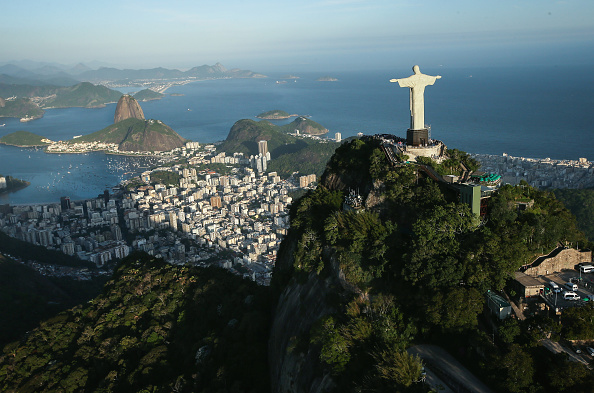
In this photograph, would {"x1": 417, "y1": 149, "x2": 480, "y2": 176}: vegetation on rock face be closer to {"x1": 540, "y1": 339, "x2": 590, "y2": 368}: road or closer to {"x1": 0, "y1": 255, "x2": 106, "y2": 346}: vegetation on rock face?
{"x1": 540, "y1": 339, "x2": 590, "y2": 368}: road

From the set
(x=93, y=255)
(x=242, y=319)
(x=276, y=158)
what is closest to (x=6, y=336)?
(x=242, y=319)

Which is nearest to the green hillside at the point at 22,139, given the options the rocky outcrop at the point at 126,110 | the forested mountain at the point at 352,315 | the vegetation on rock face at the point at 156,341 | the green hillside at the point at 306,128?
the rocky outcrop at the point at 126,110

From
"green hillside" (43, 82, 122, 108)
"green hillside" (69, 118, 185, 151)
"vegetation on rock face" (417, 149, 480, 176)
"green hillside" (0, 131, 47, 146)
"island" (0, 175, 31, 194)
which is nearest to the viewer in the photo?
"vegetation on rock face" (417, 149, 480, 176)

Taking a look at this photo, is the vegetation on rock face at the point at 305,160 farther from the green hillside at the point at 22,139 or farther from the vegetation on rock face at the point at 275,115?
the green hillside at the point at 22,139

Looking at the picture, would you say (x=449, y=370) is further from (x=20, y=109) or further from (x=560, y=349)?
(x=20, y=109)

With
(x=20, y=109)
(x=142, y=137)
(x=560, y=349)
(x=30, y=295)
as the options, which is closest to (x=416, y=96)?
(x=560, y=349)

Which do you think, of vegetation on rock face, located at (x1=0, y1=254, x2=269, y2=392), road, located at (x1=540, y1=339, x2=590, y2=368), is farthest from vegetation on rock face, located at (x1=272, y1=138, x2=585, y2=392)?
vegetation on rock face, located at (x1=0, y1=254, x2=269, y2=392)

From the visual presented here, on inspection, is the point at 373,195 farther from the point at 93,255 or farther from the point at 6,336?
the point at 93,255
